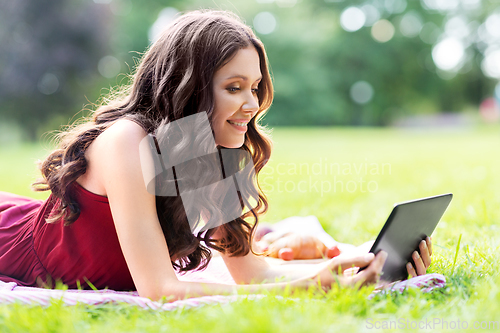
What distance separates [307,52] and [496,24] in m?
16.2

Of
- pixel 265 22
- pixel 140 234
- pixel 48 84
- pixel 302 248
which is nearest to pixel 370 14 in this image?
pixel 265 22

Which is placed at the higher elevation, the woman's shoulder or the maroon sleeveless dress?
the woman's shoulder

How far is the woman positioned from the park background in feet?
0.67

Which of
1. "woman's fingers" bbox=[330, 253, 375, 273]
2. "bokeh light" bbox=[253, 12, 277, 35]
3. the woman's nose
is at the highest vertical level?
"bokeh light" bbox=[253, 12, 277, 35]

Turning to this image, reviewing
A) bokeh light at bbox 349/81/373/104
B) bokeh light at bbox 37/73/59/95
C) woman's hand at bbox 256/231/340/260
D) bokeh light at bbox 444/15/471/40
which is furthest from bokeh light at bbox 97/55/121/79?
bokeh light at bbox 444/15/471/40

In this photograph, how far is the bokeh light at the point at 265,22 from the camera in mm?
30734

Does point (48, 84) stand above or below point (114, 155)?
below

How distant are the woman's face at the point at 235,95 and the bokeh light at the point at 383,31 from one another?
3428cm

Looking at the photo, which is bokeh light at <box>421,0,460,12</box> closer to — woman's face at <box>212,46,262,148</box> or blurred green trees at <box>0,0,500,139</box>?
blurred green trees at <box>0,0,500,139</box>

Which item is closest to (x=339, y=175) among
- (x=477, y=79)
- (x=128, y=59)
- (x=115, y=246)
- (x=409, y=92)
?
(x=115, y=246)

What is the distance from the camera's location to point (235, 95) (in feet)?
6.07

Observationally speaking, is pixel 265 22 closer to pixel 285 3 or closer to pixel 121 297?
pixel 285 3

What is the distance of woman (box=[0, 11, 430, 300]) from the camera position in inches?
61.9

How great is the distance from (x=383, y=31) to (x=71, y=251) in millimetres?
36173
